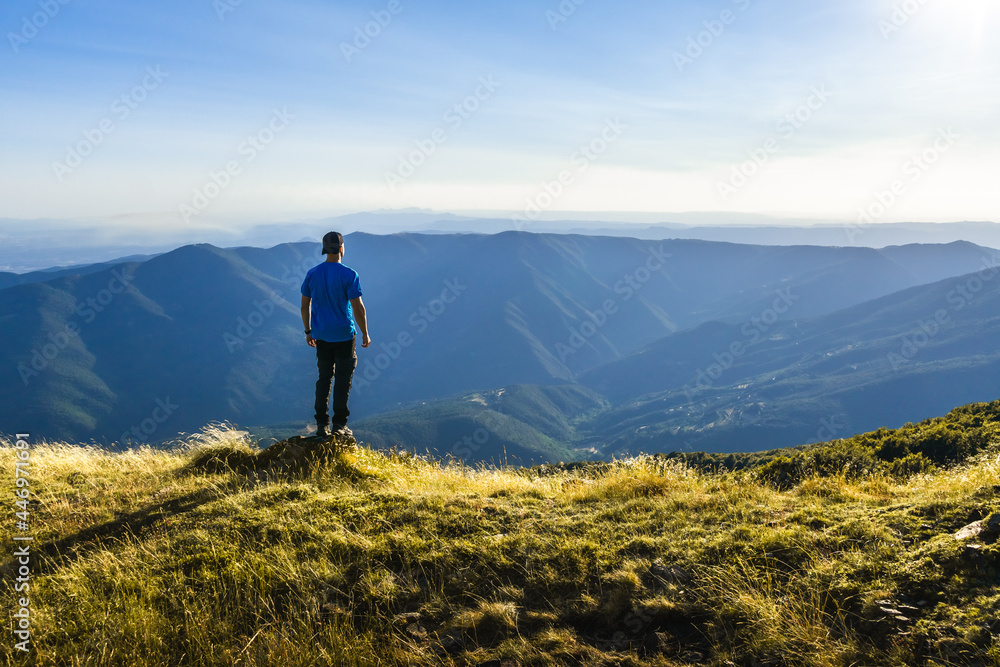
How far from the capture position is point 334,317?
7.99m

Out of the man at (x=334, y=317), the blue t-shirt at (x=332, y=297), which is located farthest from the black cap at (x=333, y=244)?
the blue t-shirt at (x=332, y=297)

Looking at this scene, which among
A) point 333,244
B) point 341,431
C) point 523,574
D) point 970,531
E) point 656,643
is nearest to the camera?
point 656,643

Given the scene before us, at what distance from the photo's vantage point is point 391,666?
11.6ft

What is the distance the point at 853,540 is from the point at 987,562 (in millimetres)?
886

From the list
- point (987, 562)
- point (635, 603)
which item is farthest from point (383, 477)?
point (987, 562)

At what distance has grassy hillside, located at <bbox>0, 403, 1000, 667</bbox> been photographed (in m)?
3.59

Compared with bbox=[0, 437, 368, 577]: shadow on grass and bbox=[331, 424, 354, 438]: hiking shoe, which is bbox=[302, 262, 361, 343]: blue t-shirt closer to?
bbox=[331, 424, 354, 438]: hiking shoe

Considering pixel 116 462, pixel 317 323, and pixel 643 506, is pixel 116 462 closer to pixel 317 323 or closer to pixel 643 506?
pixel 317 323

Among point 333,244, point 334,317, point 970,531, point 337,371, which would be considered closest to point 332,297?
point 334,317

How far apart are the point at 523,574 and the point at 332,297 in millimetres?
5186

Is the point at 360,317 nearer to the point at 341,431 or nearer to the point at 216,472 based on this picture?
the point at 341,431

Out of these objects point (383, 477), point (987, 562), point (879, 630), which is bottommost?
point (383, 477)

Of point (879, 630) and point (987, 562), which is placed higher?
point (987, 562)

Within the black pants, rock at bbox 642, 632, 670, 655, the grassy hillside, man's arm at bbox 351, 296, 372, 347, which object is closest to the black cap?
man's arm at bbox 351, 296, 372, 347
